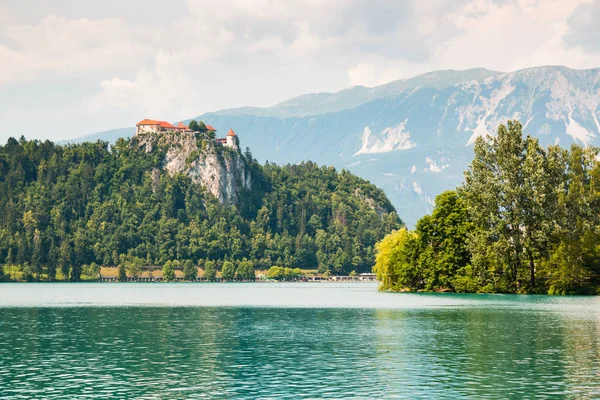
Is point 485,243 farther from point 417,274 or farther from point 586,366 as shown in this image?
point 586,366

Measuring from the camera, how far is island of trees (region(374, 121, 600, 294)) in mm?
136375

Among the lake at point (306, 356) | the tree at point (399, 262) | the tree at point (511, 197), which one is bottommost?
the lake at point (306, 356)

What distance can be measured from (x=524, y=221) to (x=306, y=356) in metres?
86.6

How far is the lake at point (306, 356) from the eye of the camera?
4528cm

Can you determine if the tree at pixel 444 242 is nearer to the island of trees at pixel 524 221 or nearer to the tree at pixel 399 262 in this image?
the island of trees at pixel 524 221

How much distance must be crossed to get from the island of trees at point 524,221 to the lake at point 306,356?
4179 cm

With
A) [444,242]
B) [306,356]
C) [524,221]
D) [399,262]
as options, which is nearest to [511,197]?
[524,221]

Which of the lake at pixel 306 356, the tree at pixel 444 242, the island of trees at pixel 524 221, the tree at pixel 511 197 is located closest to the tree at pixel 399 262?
the tree at pixel 444 242

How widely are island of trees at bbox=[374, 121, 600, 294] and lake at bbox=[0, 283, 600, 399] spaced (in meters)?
41.8

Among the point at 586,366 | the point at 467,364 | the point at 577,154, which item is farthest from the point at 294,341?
the point at 577,154

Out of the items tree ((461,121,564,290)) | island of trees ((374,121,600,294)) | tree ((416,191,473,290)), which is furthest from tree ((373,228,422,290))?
tree ((461,121,564,290))

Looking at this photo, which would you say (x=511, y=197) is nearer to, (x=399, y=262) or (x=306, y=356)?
(x=399, y=262)

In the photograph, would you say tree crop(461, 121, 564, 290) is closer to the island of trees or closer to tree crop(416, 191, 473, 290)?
the island of trees

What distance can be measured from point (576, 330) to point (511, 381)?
2954cm
